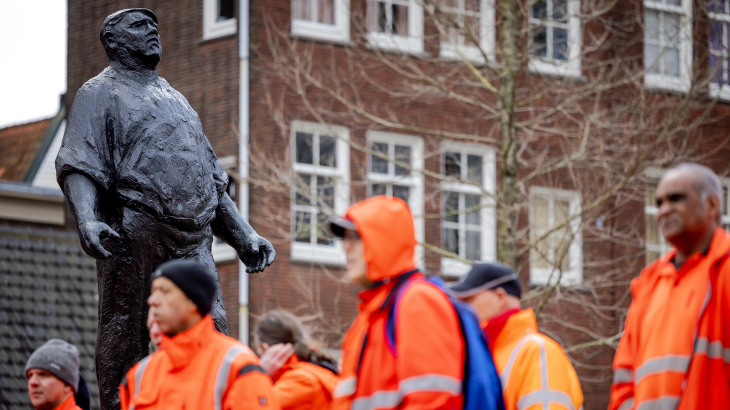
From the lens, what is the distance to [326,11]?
26.0 m

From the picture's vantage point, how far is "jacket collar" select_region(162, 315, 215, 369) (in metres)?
5.85

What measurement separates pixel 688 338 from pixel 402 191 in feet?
62.7

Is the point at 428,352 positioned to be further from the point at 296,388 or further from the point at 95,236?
the point at 95,236

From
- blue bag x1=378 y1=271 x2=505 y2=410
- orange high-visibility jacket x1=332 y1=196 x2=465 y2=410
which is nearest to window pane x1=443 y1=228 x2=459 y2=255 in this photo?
orange high-visibility jacket x1=332 y1=196 x2=465 y2=410

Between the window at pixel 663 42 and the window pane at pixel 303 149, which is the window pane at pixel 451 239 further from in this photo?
the window at pixel 663 42

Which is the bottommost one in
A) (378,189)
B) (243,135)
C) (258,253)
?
(258,253)

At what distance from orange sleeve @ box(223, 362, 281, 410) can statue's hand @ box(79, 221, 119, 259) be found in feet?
6.01

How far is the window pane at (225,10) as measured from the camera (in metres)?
26.1

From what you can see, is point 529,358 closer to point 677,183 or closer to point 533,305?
point 677,183

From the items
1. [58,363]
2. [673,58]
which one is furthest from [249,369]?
[673,58]

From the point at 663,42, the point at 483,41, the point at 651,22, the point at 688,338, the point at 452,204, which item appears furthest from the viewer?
the point at 651,22

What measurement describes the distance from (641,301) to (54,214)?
18.1 metres

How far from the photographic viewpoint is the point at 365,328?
18.4 feet

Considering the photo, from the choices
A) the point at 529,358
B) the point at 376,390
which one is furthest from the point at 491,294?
the point at 376,390
